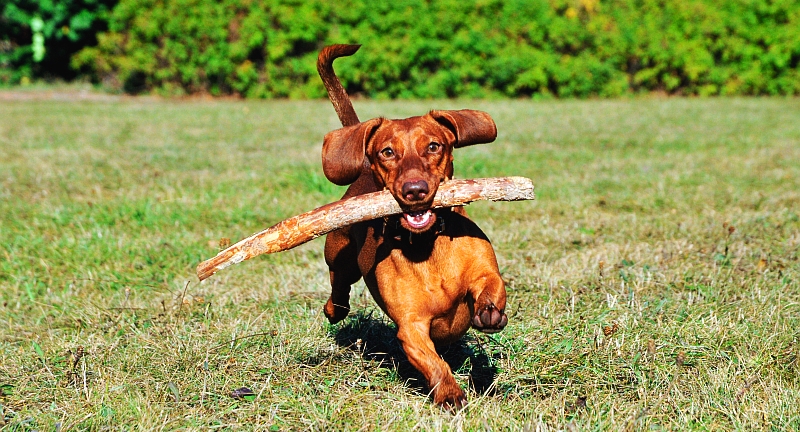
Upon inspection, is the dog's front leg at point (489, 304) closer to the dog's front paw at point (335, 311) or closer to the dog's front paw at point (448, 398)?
the dog's front paw at point (448, 398)

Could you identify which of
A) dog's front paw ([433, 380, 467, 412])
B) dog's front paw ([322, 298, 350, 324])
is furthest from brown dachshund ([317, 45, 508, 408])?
dog's front paw ([322, 298, 350, 324])

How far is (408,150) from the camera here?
130 inches

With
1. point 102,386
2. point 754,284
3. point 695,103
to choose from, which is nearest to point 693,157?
point 754,284

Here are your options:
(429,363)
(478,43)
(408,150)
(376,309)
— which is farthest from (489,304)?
(478,43)

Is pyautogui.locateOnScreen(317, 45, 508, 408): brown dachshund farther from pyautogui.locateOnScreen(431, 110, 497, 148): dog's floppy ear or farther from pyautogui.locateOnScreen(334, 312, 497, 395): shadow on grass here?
pyautogui.locateOnScreen(334, 312, 497, 395): shadow on grass

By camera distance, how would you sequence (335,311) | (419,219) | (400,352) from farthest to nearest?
(335,311) → (400,352) → (419,219)

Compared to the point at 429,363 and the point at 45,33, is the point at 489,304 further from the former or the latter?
the point at 45,33

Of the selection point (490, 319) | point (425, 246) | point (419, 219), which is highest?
point (419, 219)

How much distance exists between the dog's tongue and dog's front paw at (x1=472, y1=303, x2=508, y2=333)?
39 centimetres

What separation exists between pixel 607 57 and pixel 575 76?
70cm

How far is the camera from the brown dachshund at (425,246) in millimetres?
3039

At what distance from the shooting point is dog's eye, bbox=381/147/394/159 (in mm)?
3325

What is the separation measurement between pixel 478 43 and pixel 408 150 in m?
13.1

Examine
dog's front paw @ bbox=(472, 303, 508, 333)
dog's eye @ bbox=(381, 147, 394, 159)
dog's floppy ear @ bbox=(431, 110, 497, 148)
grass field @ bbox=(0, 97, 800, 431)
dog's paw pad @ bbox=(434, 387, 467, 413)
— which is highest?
dog's floppy ear @ bbox=(431, 110, 497, 148)
